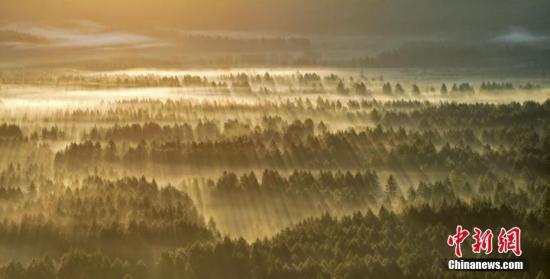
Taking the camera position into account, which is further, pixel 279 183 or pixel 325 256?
pixel 279 183

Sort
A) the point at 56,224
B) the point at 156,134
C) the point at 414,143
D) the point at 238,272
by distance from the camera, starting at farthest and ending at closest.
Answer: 1. the point at 156,134
2. the point at 414,143
3. the point at 56,224
4. the point at 238,272

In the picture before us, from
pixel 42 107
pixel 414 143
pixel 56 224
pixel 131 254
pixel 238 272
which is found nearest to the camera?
pixel 238 272

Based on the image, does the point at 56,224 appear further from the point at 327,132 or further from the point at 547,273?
the point at 327,132

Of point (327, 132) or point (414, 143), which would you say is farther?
point (327, 132)

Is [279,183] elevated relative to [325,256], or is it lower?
elevated

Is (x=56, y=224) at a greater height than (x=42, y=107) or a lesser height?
lesser

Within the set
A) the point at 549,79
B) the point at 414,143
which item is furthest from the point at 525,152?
the point at 549,79

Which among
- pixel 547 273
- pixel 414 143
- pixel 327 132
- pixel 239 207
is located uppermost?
pixel 327 132
